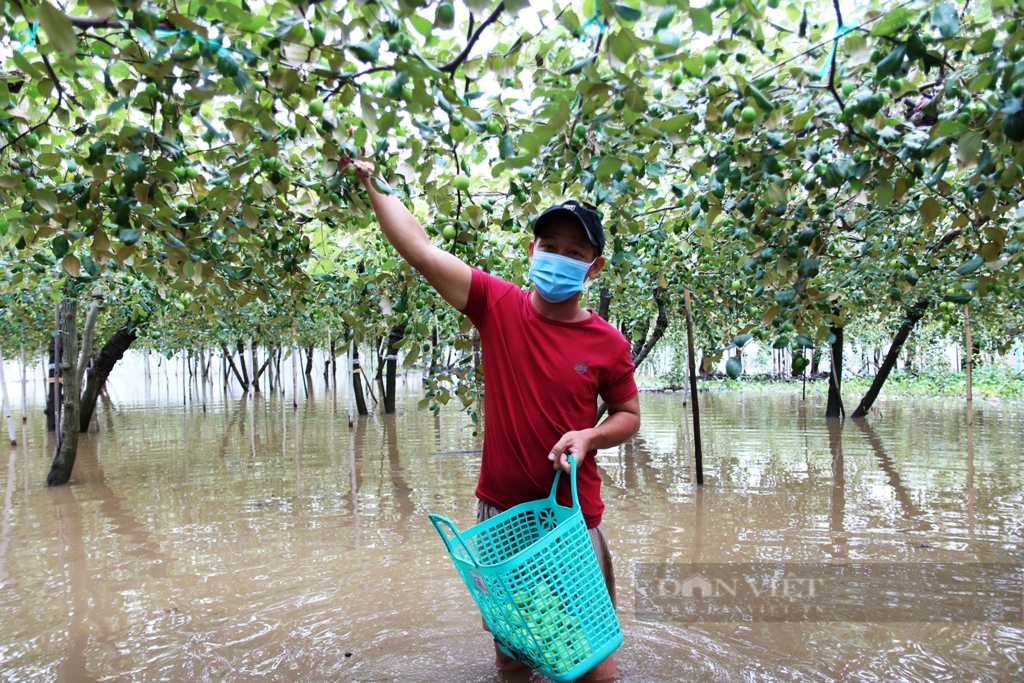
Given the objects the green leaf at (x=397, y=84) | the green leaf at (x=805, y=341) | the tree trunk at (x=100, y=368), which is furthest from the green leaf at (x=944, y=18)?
the tree trunk at (x=100, y=368)

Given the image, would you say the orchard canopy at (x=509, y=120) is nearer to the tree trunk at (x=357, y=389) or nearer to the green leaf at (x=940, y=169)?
the green leaf at (x=940, y=169)

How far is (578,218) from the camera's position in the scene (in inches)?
90.5

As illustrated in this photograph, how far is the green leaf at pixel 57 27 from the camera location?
1488mm

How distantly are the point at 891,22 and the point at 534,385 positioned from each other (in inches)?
55.8

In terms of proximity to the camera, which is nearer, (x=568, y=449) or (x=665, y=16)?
(x=665, y=16)

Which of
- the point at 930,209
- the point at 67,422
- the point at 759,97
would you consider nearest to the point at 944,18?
the point at 759,97

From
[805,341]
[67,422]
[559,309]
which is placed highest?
[559,309]

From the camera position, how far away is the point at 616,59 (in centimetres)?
174

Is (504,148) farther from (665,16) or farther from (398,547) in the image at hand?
(398,547)

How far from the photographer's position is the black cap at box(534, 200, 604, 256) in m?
2.29

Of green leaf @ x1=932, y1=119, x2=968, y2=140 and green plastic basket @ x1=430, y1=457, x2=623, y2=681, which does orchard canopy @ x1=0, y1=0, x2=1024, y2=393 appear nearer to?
green leaf @ x1=932, y1=119, x2=968, y2=140

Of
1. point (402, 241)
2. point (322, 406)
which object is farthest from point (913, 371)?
point (402, 241)

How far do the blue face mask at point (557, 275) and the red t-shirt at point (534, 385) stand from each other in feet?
0.36

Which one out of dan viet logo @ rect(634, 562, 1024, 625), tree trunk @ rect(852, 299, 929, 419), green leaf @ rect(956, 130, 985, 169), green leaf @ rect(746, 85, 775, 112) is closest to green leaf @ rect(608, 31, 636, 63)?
green leaf @ rect(746, 85, 775, 112)
